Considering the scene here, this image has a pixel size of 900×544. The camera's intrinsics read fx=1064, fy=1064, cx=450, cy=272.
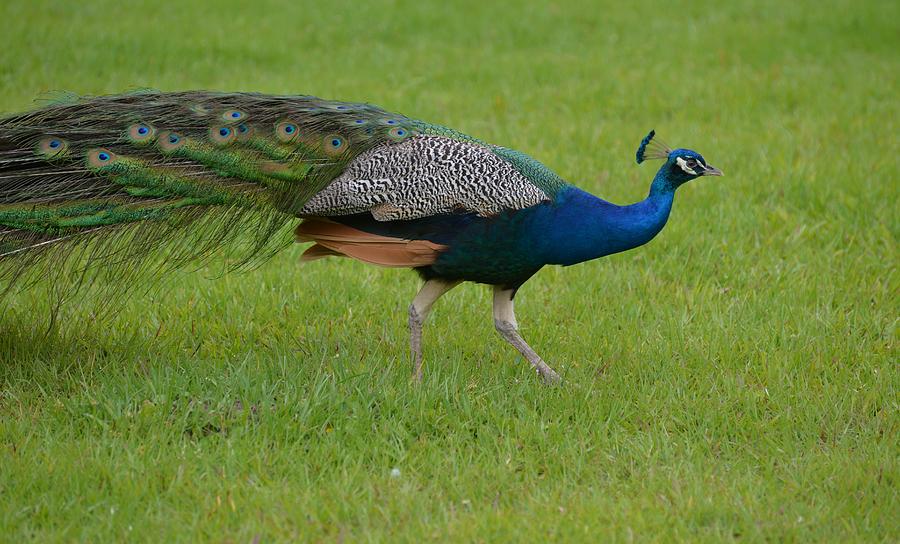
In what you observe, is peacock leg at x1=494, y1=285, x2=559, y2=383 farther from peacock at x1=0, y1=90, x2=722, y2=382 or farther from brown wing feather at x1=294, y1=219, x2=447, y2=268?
brown wing feather at x1=294, y1=219, x2=447, y2=268

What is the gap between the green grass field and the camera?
12.9 ft

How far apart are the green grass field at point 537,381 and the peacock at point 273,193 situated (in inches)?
21.5

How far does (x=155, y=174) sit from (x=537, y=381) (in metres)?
1.97

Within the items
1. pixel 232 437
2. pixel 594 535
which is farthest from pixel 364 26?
pixel 594 535

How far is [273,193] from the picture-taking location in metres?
4.79

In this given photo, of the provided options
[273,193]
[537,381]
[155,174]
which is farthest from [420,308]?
[155,174]

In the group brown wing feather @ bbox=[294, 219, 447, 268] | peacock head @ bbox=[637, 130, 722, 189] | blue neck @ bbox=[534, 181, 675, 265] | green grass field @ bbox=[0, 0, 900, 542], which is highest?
peacock head @ bbox=[637, 130, 722, 189]

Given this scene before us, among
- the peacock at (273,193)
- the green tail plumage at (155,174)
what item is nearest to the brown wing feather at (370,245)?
the peacock at (273,193)

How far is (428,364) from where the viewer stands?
507cm

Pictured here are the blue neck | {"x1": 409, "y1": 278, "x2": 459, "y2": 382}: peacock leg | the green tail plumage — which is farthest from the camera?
{"x1": 409, "y1": 278, "x2": 459, "y2": 382}: peacock leg

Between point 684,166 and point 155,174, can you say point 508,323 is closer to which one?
point 684,166

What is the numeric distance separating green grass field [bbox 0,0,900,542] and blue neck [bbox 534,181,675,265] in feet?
2.11

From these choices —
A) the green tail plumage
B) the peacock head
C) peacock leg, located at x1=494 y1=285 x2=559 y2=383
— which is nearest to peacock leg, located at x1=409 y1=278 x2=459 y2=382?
peacock leg, located at x1=494 y1=285 x2=559 y2=383

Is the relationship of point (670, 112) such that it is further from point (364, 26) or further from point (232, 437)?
point (232, 437)
